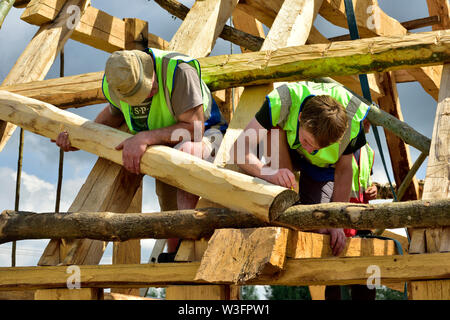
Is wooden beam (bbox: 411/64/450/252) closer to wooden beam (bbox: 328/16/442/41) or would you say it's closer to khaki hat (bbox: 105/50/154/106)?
khaki hat (bbox: 105/50/154/106)

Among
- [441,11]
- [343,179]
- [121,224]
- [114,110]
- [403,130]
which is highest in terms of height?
[441,11]

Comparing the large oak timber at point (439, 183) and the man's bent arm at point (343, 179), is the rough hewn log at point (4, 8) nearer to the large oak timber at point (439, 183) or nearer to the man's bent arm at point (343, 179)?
the man's bent arm at point (343, 179)

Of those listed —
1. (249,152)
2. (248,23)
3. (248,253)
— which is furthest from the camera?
(248,23)

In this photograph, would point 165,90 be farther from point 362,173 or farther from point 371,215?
point 362,173

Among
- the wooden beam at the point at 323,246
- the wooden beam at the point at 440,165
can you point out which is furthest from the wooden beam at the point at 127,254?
the wooden beam at the point at 440,165

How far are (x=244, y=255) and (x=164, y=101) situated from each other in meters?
1.14

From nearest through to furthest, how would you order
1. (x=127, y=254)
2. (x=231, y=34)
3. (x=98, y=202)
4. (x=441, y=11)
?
1. (x=98, y=202)
2. (x=127, y=254)
3. (x=231, y=34)
4. (x=441, y=11)

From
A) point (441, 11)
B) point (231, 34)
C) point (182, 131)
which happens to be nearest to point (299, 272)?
point (182, 131)

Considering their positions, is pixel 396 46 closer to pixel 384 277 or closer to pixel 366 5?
pixel 384 277

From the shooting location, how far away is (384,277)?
7.90 ft

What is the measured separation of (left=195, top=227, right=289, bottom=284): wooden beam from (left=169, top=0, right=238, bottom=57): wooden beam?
1.88 m

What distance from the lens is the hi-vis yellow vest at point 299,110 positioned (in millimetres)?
2926

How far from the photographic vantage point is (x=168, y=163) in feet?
9.82

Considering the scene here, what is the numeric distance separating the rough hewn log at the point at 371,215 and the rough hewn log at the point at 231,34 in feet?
10.5
